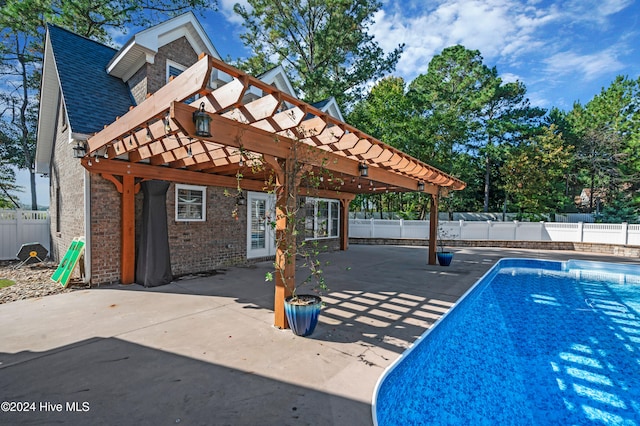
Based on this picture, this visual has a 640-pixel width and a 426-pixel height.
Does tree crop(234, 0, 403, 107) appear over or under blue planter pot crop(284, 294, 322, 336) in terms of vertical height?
over

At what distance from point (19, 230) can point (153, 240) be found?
7.46m

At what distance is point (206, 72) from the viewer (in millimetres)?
2861

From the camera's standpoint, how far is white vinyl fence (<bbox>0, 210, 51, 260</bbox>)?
9.98 meters

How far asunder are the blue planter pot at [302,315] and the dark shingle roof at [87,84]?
5.47 m

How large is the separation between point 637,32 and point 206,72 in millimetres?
16012

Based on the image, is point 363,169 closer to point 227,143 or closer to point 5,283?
point 227,143

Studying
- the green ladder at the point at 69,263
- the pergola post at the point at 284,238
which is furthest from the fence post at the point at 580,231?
the green ladder at the point at 69,263

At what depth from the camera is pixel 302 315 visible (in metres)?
4.01

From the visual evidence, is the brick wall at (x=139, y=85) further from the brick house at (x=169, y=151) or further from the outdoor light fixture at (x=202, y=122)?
the outdoor light fixture at (x=202, y=122)

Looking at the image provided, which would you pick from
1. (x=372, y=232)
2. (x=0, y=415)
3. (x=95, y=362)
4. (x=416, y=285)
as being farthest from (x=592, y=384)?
(x=372, y=232)

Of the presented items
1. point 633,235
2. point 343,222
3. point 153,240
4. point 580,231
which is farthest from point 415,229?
point 153,240

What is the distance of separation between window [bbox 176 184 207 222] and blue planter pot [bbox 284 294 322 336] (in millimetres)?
5102

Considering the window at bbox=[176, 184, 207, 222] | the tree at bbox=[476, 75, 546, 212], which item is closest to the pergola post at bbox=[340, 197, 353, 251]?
the window at bbox=[176, 184, 207, 222]

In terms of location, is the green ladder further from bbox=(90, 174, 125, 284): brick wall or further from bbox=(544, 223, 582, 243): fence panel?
bbox=(544, 223, 582, 243): fence panel
